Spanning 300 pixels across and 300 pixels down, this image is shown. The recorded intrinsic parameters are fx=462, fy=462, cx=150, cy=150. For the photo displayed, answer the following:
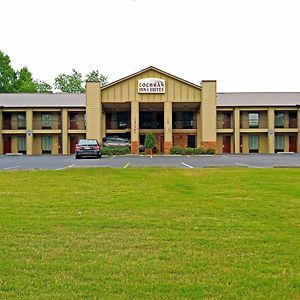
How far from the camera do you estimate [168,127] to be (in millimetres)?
46312

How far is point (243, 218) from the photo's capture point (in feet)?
26.7

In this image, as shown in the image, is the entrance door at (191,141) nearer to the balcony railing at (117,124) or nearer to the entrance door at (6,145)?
the balcony railing at (117,124)

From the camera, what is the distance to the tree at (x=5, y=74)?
72125 millimetres

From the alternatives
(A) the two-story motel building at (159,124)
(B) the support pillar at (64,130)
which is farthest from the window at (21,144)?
(B) the support pillar at (64,130)

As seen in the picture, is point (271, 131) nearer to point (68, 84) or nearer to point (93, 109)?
point (93, 109)

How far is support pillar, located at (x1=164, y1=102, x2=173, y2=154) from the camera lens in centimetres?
4591

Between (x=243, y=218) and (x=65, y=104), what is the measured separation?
46048 mm

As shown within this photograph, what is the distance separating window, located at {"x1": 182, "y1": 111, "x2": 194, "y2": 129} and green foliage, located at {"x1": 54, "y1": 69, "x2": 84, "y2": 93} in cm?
3956

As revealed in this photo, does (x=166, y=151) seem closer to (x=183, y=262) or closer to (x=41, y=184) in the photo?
(x=41, y=184)

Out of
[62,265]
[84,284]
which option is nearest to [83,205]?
[62,265]

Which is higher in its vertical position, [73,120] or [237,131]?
[73,120]

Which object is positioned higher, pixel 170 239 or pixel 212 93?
pixel 212 93

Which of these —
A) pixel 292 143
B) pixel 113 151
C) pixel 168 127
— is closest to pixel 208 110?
pixel 168 127

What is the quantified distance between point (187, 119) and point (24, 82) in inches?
1390
